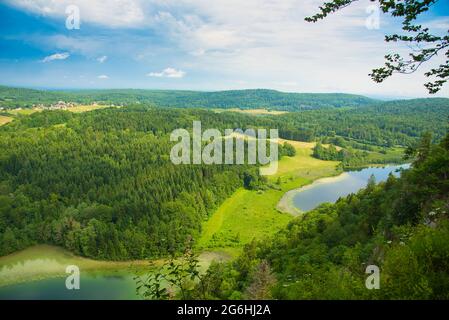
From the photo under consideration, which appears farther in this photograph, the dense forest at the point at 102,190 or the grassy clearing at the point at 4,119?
the grassy clearing at the point at 4,119

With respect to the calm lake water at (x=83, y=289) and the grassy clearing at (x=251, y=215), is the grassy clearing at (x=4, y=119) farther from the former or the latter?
the calm lake water at (x=83, y=289)

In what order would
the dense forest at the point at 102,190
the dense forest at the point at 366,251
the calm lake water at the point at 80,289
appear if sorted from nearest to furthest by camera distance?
the dense forest at the point at 366,251
the calm lake water at the point at 80,289
the dense forest at the point at 102,190

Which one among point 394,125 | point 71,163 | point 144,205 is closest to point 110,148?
point 71,163

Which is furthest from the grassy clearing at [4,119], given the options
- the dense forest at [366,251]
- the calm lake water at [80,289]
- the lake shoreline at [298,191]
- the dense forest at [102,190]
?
the dense forest at [366,251]

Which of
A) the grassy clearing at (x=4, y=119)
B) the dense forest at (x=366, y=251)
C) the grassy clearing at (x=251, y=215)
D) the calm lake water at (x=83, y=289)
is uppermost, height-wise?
the grassy clearing at (x=4, y=119)

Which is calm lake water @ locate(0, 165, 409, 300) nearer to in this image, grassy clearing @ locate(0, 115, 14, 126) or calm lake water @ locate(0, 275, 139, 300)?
calm lake water @ locate(0, 275, 139, 300)

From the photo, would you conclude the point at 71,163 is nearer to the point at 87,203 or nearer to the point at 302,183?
the point at 87,203

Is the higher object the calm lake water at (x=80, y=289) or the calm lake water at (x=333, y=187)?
the calm lake water at (x=333, y=187)

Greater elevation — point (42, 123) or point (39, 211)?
point (42, 123)

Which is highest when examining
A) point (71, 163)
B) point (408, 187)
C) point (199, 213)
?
point (408, 187)
